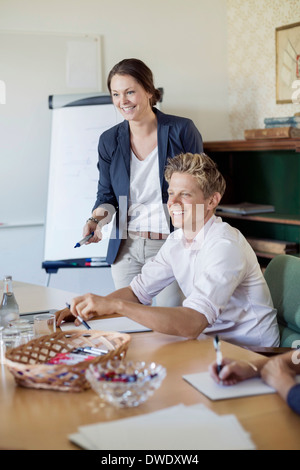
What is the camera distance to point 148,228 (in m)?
2.66

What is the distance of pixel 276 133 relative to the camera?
3.74 meters

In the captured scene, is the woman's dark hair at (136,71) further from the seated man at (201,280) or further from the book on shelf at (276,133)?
the book on shelf at (276,133)

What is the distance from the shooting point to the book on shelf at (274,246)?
149 inches

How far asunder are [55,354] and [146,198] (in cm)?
118

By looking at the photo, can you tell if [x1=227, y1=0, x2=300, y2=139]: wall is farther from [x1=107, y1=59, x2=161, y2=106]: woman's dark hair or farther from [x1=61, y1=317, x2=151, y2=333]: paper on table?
[x1=61, y1=317, x2=151, y2=333]: paper on table

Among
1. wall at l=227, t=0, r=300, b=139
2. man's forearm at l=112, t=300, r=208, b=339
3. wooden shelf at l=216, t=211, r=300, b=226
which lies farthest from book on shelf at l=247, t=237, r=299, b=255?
man's forearm at l=112, t=300, r=208, b=339

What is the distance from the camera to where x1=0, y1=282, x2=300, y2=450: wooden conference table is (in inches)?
44.6

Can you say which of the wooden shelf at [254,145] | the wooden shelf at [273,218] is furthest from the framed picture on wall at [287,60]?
the wooden shelf at [273,218]

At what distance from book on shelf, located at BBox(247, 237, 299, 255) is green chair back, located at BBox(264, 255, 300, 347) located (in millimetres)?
1606

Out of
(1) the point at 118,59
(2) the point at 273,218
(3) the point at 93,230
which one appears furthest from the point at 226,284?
(1) the point at 118,59

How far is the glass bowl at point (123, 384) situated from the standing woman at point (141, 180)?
4.20 ft

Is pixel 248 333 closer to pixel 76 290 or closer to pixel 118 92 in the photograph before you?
pixel 118 92

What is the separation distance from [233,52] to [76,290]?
7.08ft

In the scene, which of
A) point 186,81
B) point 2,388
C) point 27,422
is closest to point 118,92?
point 2,388
